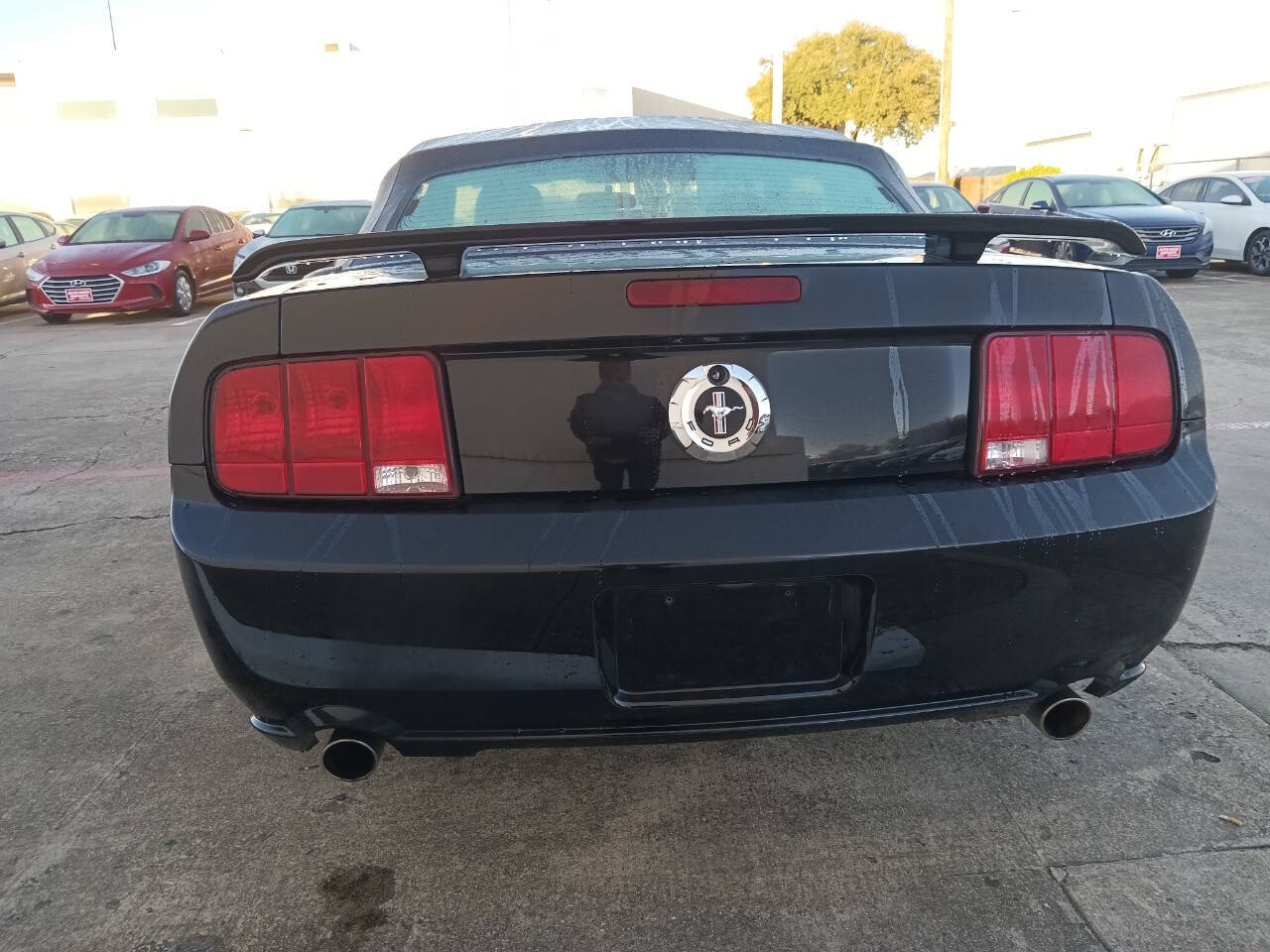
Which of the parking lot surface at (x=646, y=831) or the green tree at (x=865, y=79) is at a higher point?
the green tree at (x=865, y=79)

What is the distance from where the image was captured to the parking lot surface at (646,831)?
1823 millimetres

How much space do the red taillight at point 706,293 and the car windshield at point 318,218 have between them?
10588 mm

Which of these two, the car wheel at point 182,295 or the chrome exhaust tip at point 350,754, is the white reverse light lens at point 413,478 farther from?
the car wheel at point 182,295

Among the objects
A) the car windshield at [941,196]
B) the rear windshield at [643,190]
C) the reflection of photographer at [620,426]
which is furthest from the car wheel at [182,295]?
the reflection of photographer at [620,426]

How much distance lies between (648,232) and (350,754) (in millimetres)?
1097

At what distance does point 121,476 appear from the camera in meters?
5.06

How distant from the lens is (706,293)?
1649mm

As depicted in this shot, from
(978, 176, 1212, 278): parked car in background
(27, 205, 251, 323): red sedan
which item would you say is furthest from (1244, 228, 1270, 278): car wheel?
(27, 205, 251, 323): red sedan

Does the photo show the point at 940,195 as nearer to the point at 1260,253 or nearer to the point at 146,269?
the point at 1260,253

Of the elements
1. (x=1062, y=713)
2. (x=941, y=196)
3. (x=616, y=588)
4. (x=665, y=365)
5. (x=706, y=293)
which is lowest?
(x=1062, y=713)

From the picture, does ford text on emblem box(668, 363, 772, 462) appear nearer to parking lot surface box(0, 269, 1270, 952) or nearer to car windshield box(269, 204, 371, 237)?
parking lot surface box(0, 269, 1270, 952)

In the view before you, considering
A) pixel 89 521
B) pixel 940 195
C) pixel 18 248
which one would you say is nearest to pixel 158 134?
pixel 18 248

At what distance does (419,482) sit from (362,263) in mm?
952

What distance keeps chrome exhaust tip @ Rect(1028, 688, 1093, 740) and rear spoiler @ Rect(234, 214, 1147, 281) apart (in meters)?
0.86
